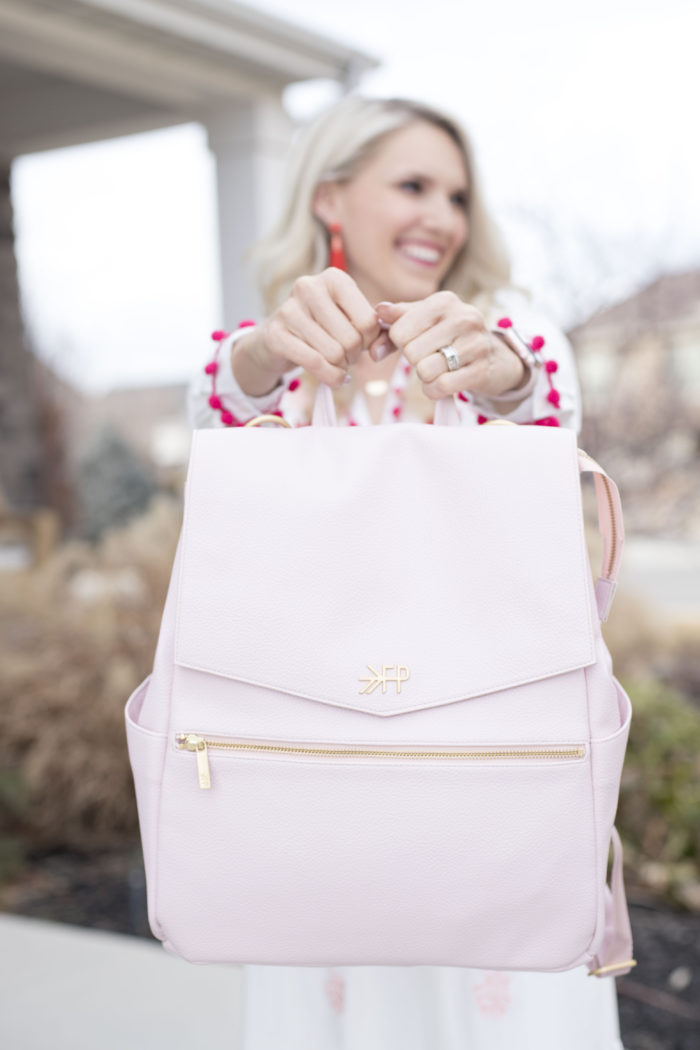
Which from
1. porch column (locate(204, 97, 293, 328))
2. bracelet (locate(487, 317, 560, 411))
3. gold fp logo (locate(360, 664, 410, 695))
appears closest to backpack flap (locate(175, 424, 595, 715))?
gold fp logo (locate(360, 664, 410, 695))

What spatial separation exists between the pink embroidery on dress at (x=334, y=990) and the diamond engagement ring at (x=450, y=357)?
0.88 m

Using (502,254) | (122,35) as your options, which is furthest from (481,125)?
(502,254)

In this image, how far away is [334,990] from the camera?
4.63 feet

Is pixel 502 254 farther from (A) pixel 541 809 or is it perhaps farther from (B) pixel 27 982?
(B) pixel 27 982

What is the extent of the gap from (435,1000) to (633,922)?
2.14 meters

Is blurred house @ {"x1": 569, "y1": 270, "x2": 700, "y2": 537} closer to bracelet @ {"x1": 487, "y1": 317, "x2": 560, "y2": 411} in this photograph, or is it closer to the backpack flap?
bracelet @ {"x1": 487, "y1": 317, "x2": 560, "y2": 411}

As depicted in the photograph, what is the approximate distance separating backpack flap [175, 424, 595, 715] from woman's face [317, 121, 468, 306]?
655mm

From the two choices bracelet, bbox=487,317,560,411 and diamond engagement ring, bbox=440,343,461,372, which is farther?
bracelet, bbox=487,317,560,411

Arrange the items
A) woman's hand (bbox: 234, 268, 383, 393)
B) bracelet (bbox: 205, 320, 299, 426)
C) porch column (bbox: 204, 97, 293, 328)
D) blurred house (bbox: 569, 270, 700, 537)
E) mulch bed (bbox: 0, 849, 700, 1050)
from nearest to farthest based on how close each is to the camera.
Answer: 1. woman's hand (bbox: 234, 268, 383, 393)
2. bracelet (bbox: 205, 320, 299, 426)
3. mulch bed (bbox: 0, 849, 700, 1050)
4. porch column (bbox: 204, 97, 293, 328)
5. blurred house (bbox: 569, 270, 700, 537)

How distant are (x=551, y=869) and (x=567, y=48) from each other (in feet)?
18.5

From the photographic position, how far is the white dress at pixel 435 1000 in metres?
1.33

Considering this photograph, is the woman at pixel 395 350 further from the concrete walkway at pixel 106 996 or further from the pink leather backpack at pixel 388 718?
the concrete walkway at pixel 106 996

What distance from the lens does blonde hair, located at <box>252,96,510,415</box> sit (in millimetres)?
1653

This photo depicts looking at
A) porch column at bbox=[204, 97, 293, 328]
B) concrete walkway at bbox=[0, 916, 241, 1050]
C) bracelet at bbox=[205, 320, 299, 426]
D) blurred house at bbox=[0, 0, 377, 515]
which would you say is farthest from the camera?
porch column at bbox=[204, 97, 293, 328]
